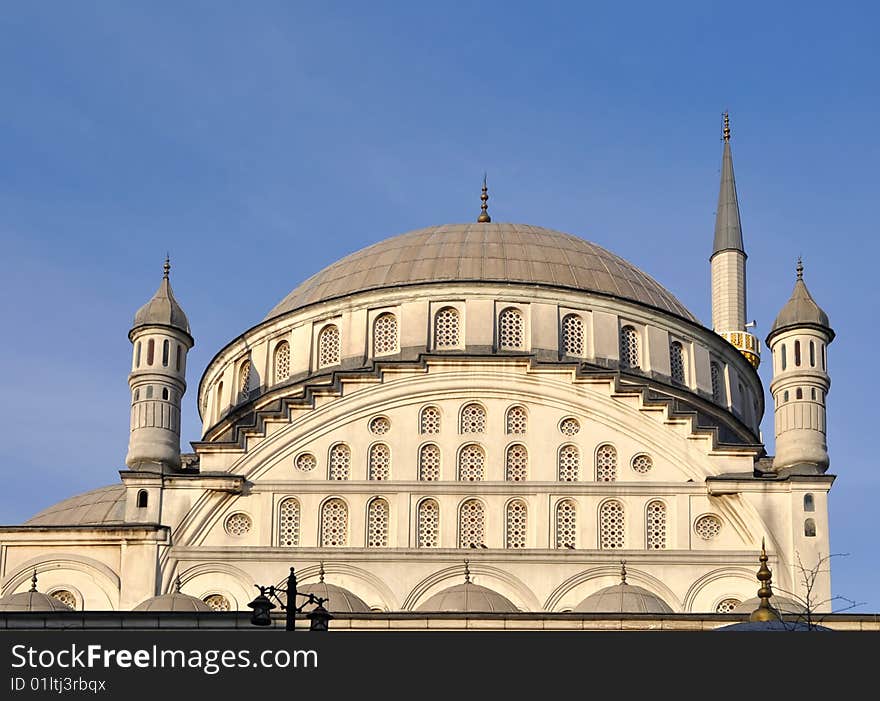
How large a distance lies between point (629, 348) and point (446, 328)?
166 inches

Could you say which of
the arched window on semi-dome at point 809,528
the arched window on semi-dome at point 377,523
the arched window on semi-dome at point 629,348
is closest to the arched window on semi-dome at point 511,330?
the arched window on semi-dome at point 629,348

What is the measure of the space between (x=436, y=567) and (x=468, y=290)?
26.3 feet

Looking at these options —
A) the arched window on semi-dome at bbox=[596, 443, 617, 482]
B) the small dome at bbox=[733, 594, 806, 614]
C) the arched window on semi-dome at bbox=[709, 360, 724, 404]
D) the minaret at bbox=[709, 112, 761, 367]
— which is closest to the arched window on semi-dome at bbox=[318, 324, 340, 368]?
the arched window on semi-dome at bbox=[596, 443, 617, 482]

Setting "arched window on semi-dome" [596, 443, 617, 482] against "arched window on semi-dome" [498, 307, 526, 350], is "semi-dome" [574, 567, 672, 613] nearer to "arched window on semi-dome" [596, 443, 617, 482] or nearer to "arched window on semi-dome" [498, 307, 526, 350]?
→ "arched window on semi-dome" [596, 443, 617, 482]

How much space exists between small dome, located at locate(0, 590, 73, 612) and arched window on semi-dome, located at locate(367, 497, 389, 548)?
247 inches

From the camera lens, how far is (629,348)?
53062 mm

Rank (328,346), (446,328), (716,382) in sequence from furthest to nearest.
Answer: (716,382) < (328,346) < (446,328)

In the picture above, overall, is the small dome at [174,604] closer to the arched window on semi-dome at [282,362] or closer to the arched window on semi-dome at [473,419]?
the arched window on semi-dome at [473,419]

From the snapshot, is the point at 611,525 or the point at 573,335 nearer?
the point at 611,525

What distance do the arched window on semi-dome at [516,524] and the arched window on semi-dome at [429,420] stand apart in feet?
7.82

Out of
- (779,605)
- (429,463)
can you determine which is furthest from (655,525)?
(429,463)

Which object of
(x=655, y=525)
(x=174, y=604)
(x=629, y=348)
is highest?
(x=629, y=348)

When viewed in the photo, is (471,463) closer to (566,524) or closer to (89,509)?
(566,524)
